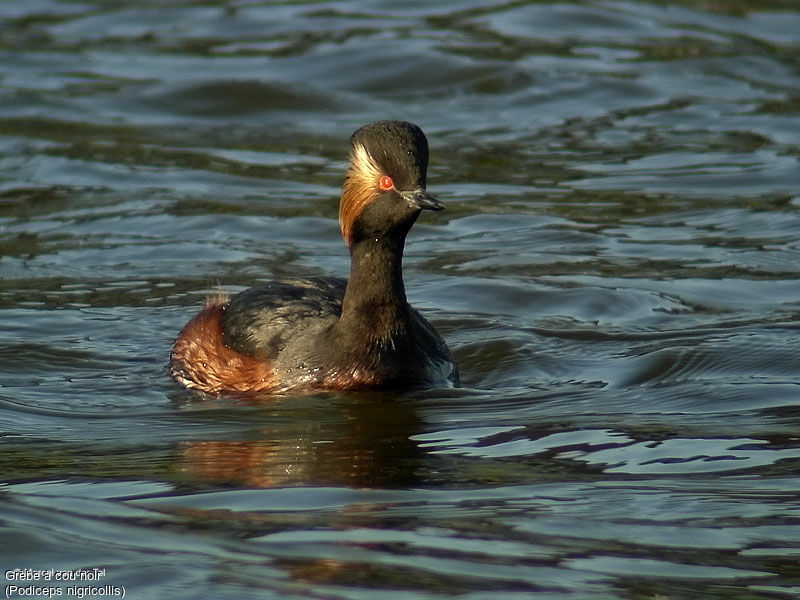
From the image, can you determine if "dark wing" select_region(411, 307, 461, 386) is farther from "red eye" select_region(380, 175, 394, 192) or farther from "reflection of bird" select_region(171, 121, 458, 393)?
"red eye" select_region(380, 175, 394, 192)

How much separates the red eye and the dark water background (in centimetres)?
131

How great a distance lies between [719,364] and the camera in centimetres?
1001

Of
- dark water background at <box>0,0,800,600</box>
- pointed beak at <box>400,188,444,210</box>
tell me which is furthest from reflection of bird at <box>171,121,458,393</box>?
dark water background at <box>0,0,800,600</box>

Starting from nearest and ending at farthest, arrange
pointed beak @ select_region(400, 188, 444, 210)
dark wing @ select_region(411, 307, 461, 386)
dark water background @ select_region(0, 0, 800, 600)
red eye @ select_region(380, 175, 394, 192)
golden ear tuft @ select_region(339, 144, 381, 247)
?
dark water background @ select_region(0, 0, 800, 600), pointed beak @ select_region(400, 188, 444, 210), red eye @ select_region(380, 175, 394, 192), golden ear tuft @ select_region(339, 144, 381, 247), dark wing @ select_region(411, 307, 461, 386)

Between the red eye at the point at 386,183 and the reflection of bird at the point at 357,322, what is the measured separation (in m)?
0.01

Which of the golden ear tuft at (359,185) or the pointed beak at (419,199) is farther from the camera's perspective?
the golden ear tuft at (359,185)

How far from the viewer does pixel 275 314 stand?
9.73m

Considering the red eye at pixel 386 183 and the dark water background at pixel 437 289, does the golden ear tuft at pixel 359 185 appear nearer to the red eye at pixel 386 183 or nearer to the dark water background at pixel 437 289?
the red eye at pixel 386 183

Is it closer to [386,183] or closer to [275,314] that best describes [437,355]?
[275,314]

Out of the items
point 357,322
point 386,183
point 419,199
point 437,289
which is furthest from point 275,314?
point 437,289

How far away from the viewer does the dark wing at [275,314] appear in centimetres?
962

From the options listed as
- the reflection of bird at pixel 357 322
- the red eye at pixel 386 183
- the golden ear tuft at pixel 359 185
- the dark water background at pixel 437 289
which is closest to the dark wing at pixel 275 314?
the reflection of bird at pixel 357 322

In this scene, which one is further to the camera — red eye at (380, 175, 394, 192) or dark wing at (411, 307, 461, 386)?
dark wing at (411, 307, 461, 386)

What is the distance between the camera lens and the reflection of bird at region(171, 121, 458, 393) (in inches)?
349
